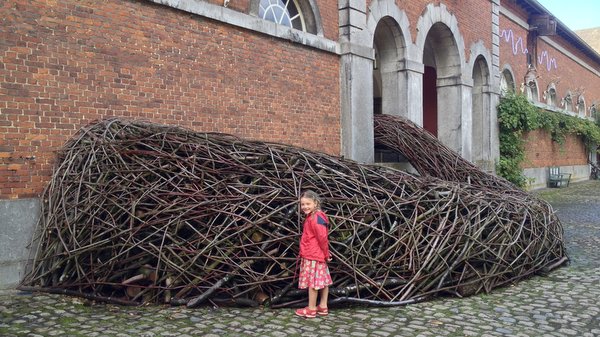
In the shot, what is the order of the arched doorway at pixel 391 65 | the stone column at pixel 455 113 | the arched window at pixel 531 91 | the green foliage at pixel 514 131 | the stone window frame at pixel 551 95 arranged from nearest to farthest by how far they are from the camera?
1. the arched doorway at pixel 391 65
2. the stone column at pixel 455 113
3. the green foliage at pixel 514 131
4. the arched window at pixel 531 91
5. the stone window frame at pixel 551 95

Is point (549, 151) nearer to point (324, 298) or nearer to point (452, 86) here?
point (452, 86)

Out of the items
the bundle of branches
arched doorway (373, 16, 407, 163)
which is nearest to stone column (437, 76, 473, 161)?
arched doorway (373, 16, 407, 163)

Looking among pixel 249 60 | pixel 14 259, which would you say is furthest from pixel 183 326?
pixel 249 60

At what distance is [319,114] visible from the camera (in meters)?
9.90

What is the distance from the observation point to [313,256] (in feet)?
15.1

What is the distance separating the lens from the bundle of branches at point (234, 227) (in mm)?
4852

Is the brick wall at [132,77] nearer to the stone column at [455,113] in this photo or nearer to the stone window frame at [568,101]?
the stone column at [455,113]

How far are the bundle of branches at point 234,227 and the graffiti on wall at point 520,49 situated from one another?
14.9m

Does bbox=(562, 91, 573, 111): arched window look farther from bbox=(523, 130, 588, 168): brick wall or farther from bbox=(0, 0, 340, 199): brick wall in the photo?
bbox=(0, 0, 340, 199): brick wall

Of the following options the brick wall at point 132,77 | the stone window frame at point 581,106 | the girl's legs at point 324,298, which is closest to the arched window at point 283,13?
the brick wall at point 132,77

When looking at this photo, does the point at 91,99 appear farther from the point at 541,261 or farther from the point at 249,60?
the point at 541,261

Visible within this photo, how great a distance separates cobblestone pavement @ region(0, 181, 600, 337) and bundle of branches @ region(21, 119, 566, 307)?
0.16m

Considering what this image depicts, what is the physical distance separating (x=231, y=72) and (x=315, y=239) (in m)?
4.18

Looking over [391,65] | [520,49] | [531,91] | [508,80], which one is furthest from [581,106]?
[391,65]
